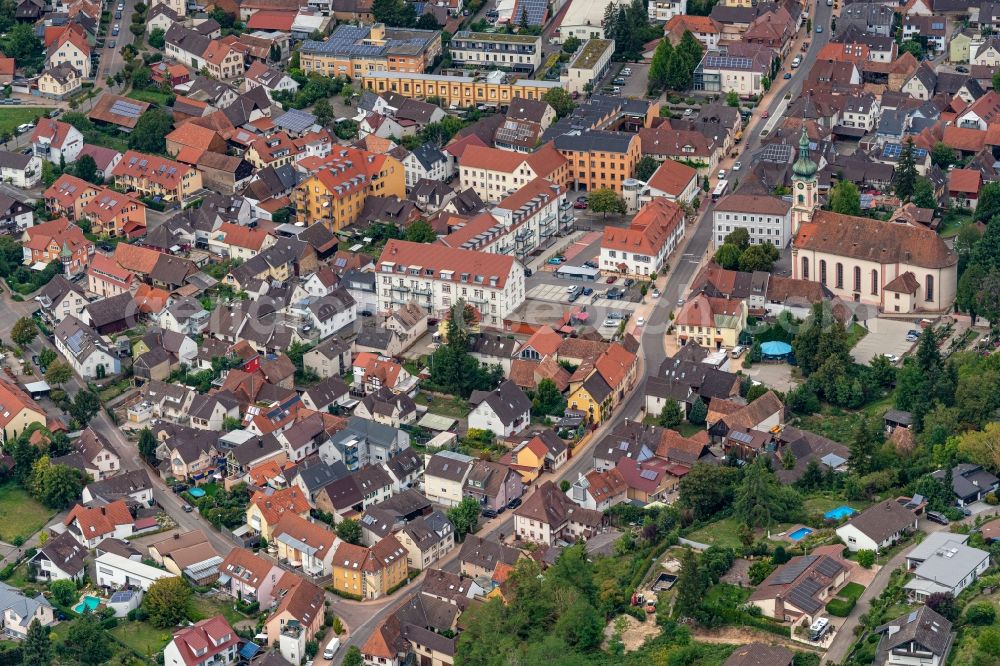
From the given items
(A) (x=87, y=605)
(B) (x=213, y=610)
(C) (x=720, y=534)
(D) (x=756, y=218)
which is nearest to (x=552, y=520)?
(C) (x=720, y=534)

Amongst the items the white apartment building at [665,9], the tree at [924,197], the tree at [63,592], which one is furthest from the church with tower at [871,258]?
the tree at [63,592]

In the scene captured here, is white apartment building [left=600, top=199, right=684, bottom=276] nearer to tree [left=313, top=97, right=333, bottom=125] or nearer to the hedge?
tree [left=313, top=97, right=333, bottom=125]

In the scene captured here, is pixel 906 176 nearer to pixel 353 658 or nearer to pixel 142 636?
pixel 353 658

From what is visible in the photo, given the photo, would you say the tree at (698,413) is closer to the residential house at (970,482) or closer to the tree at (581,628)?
the residential house at (970,482)

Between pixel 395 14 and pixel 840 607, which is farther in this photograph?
pixel 395 14

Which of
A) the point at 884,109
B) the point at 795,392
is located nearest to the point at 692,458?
the point at 795,392

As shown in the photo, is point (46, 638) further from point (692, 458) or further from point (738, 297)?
point (738, 297)

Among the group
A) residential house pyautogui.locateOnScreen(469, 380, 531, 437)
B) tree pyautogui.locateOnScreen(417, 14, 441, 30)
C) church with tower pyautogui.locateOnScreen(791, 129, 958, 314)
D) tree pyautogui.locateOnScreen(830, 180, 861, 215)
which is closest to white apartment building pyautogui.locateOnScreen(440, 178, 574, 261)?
church with tower pyautogui.locateOnScreen(791, 129, 958, 314)
